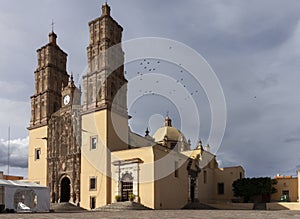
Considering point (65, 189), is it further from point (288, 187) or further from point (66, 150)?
point (288, 187)

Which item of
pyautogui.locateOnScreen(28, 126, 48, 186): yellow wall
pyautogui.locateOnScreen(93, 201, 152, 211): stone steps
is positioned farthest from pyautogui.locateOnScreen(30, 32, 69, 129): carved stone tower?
pyautogui.locateOnScreen(93, 201, 152, 211): stone steps

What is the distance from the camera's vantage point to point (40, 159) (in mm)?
38906

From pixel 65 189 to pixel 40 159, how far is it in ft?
14.5

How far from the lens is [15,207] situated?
2531 centimetres

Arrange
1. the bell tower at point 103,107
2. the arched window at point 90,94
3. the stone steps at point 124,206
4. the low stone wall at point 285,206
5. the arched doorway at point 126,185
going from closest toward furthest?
the stone steps at point 124,206 < the arched doorway at point 126,185 < the bell tower at point 103,107 < the low stone wall at point 285,206 < the arched window at point 90,94

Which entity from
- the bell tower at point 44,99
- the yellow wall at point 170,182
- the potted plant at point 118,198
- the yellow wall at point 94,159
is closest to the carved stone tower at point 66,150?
the yellow wall at point 94,159

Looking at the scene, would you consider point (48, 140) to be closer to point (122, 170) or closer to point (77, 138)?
point (77, 138)

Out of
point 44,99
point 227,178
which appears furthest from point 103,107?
point 227,178

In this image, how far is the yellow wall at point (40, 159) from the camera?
38.2 meters

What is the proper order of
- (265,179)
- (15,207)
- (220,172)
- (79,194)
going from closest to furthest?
(15,207), (79,194), (265,179), (220,172)

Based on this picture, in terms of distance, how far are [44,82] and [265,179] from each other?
83.0ft

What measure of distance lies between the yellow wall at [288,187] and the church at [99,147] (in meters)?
4.90

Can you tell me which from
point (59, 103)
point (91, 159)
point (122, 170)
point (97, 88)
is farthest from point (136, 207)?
point (59, 103)

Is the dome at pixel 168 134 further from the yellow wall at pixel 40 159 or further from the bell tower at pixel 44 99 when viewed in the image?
the yellow wall at pixel 40 159
